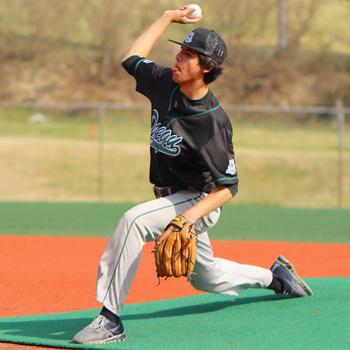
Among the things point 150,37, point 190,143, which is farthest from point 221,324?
point 150,37

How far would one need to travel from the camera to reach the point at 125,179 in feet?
68.4

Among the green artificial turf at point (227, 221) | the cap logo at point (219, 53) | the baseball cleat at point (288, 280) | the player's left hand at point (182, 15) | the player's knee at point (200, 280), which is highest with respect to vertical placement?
the player's left hand at point (182, 15)

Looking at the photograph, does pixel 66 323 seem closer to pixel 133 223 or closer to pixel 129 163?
pixel 133 223

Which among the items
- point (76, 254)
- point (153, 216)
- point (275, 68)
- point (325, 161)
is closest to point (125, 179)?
point (325, 161)

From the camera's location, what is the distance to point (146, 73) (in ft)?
20.0

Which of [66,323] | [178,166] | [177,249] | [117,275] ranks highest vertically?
[178,166]

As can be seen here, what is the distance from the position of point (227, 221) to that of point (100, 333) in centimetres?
871

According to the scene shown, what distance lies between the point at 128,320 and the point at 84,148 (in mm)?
16103

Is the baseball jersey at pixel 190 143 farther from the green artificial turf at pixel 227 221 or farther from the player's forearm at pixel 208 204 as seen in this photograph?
the green artificial turf at pixel 227 221

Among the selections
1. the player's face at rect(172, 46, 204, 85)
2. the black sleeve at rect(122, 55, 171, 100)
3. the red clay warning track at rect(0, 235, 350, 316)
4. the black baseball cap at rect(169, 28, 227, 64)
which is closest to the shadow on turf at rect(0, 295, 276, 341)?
the red clay warning track at rect(0, 235, 350, 316)

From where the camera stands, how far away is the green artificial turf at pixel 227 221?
41.1 ft

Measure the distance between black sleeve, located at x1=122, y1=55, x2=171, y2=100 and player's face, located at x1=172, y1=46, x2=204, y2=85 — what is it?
0.32m

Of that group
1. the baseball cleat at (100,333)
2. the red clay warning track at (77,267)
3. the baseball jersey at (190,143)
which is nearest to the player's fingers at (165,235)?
the baseball jersey at (190,143)

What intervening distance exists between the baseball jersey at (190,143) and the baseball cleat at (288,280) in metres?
1.36
